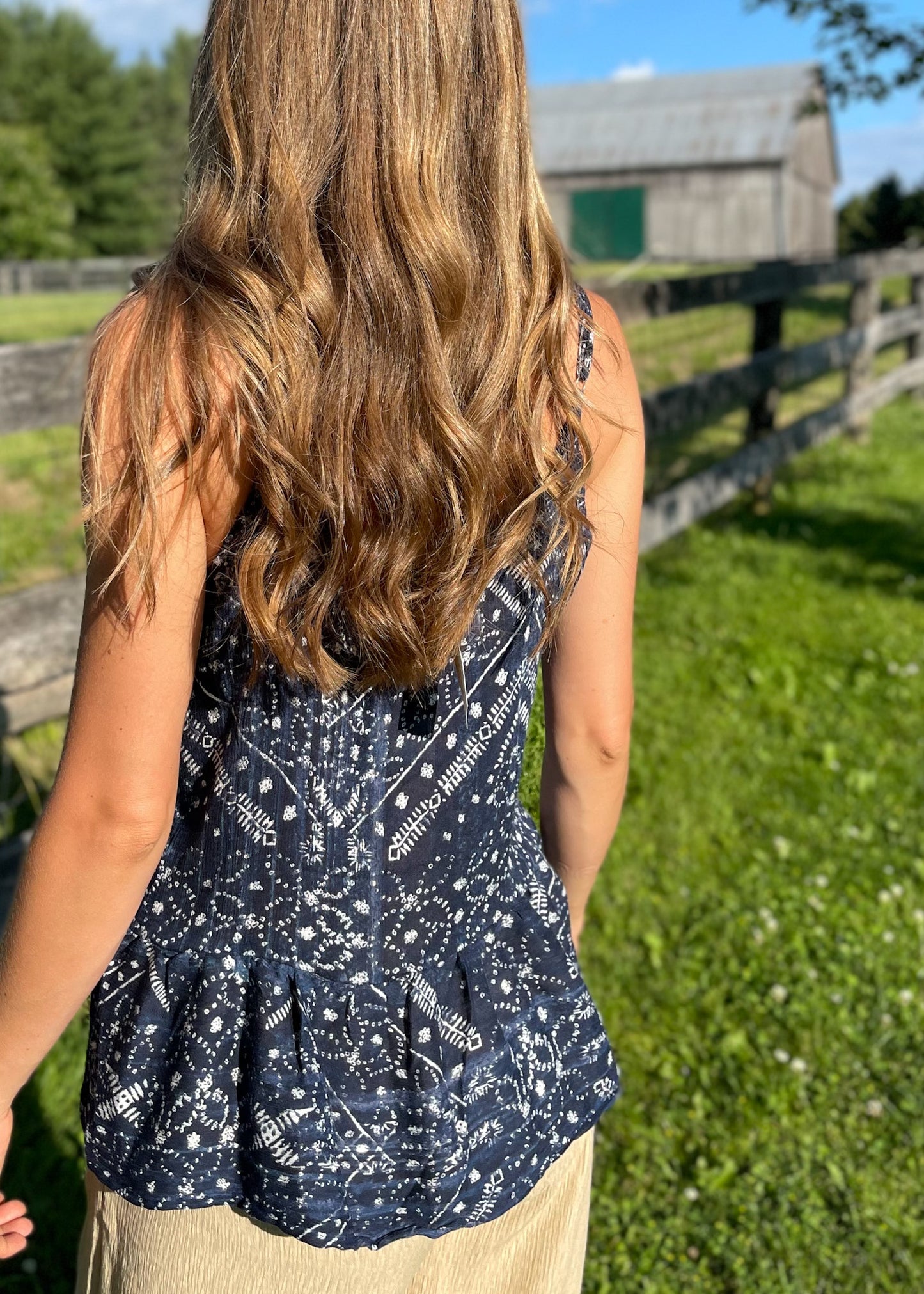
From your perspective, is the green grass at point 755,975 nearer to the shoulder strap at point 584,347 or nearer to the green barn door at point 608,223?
the shoulder strap at point 584,347

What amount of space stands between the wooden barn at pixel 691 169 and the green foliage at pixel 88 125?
22.9 metres

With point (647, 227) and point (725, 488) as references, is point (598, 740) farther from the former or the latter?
point (647, 227)

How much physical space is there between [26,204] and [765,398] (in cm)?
3366

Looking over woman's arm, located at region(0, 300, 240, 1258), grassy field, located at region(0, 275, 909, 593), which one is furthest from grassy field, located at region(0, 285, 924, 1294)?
woman's arm, located at region(0, 300, 240, 1258)

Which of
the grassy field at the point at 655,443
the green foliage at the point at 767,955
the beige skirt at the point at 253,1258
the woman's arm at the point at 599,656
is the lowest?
the green foliage at the point at 767,955

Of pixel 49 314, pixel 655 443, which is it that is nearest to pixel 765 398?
pixel 655 443

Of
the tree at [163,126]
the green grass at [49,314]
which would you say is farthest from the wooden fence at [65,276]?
the tree at [163,126]

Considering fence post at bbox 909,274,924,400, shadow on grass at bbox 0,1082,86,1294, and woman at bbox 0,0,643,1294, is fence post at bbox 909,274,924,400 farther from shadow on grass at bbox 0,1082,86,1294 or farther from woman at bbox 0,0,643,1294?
woman at bbox 0,0,643,1294

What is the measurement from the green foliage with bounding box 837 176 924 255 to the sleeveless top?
23.6m

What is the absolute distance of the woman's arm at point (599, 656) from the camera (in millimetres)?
1348

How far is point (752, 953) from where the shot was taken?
341 cm

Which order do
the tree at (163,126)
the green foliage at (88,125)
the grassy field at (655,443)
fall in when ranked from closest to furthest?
the grassy field at (655,443), the green foliage at (88,125), the tree at (163,126)

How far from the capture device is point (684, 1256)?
253 centimetres

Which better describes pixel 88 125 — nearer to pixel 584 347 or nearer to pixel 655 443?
pixel 655 443
